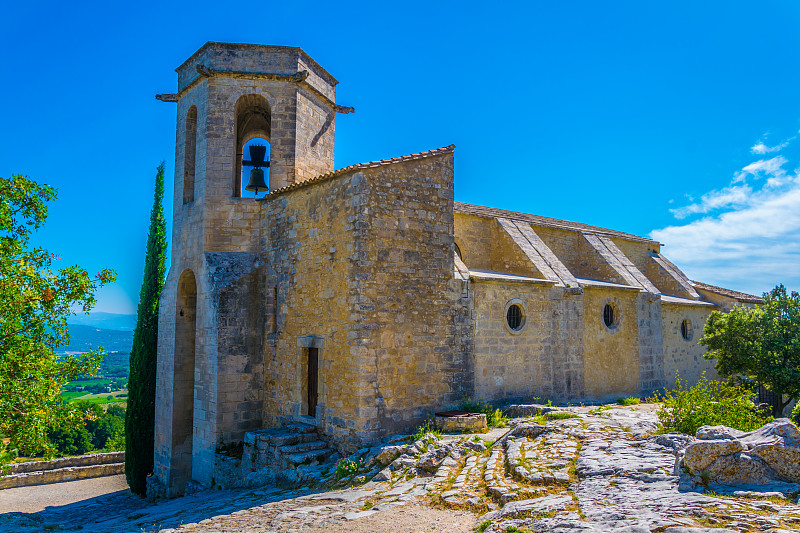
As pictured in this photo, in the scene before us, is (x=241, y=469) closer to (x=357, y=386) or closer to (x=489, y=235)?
(x=357, y=386)

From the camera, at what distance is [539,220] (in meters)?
17.7

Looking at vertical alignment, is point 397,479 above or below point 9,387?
below

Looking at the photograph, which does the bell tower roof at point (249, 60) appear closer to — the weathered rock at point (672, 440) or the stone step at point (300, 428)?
the stone step at point (300, 428)

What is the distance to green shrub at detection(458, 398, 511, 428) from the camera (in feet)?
35.7

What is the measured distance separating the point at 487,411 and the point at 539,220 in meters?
8.50

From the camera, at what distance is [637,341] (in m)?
15.8

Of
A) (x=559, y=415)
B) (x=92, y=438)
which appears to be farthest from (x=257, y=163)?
(x=92, y=438)

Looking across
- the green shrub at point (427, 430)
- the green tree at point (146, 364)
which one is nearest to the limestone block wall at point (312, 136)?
the green tree at point (146, 364)

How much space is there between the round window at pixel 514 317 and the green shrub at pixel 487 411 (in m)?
2.18

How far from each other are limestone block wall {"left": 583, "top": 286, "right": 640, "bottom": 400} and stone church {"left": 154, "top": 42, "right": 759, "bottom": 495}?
0.18 ft

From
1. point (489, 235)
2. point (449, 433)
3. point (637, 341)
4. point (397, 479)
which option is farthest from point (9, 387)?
point (637, 341)

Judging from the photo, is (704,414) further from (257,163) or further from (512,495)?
(257,163)

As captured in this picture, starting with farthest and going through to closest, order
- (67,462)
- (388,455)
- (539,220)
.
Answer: (67,462), (539,220), (388,455)

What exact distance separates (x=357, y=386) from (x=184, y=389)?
599 cm
